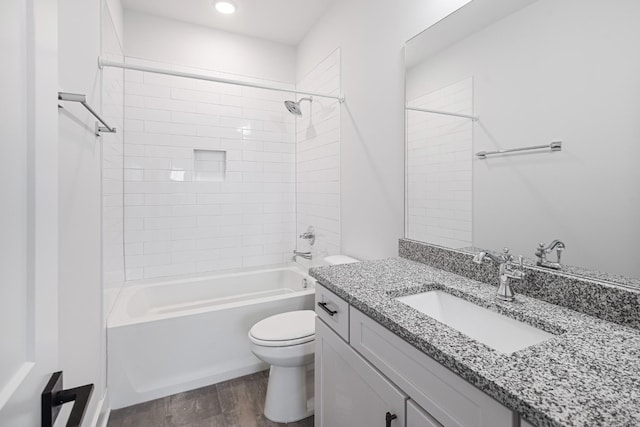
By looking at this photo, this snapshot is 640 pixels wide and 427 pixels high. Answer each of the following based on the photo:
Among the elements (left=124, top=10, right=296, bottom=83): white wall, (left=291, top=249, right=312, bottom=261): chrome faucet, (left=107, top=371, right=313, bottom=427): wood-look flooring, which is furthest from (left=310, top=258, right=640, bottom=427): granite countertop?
(left=124, top=10, right=296, bottom=83): white wall

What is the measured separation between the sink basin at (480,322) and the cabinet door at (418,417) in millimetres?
333

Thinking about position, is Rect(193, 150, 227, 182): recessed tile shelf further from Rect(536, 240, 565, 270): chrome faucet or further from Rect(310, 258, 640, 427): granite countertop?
Rect(536, 240, 565, 270): chrome faucet

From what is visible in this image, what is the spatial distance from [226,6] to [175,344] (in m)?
2.59

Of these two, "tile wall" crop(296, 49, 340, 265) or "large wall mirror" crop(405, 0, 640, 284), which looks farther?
"tile wall" crop(296, 49, 340, 265)

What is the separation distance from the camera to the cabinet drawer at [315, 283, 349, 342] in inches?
46.3

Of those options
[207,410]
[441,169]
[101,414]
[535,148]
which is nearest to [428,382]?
[535,148]

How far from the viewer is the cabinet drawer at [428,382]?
0.64m

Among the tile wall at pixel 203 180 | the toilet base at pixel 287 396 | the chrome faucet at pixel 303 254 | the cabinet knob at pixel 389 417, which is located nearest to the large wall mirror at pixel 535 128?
the cabinet knob at pixel 389 417

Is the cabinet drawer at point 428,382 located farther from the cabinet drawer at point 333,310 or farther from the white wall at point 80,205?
the white wall at point 80,205

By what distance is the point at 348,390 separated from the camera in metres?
1.14

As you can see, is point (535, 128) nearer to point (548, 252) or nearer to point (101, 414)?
point (548, 252)

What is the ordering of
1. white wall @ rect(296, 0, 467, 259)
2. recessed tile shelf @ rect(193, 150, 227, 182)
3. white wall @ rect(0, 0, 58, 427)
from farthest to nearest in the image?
recessed tile shelf @ rect(193, 150, 227, 182) < white wall @ rect(296, 0, 467, 259) < white wall @ rect(0, 0, 58, 427)

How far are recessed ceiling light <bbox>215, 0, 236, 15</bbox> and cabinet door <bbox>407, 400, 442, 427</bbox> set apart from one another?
2899 millimetres

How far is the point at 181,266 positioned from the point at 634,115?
3042 mm
